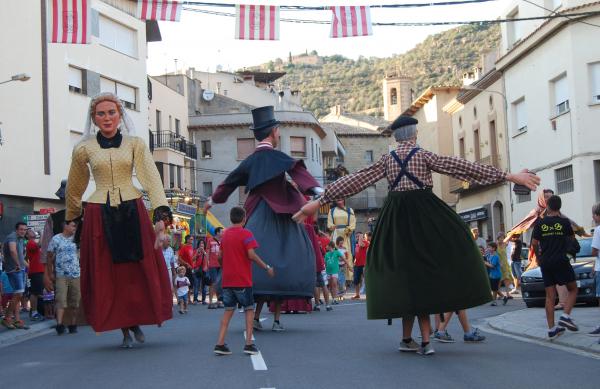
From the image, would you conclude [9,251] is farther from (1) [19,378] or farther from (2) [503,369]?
(2) [503,369]

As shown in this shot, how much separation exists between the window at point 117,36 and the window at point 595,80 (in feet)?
65.5

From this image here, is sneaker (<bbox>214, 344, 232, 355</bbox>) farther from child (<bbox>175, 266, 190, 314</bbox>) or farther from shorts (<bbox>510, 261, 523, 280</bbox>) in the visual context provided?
shorts (<bbox>510, 261, 523, 280</bbox>)

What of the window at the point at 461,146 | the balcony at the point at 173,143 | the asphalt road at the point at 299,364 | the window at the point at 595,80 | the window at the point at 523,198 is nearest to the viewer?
the asphalt road at the point at 299,364

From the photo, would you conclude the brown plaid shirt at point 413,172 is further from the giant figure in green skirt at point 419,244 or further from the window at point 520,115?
the window at point 520,115

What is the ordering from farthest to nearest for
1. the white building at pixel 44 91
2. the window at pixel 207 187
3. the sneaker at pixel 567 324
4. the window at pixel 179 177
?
the window at pixel 207 187, the window at pixel 179 177, the white building at pixel 44 91, the sneaker at pixel 567 324

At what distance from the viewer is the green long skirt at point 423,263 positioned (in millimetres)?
8375

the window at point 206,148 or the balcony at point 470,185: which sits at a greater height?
the window at point 206,148

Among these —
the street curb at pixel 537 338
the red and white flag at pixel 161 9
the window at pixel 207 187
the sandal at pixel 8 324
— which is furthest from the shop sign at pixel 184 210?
the street curb at pixel 537 338

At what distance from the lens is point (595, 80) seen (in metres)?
29.6

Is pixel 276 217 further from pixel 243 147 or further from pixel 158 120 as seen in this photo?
pixel 243 147

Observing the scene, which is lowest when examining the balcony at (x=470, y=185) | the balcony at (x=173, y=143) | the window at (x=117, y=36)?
the balcony at (x=470, y=185)

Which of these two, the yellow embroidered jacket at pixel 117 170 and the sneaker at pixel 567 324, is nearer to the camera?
the yellow embroidered jacket at pixel 117 170

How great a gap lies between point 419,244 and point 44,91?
1100 inches

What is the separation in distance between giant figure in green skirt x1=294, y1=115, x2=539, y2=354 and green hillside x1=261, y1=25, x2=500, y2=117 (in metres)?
113
